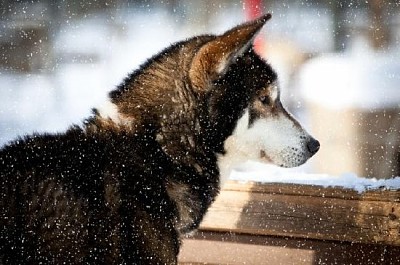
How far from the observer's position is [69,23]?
31.1ft

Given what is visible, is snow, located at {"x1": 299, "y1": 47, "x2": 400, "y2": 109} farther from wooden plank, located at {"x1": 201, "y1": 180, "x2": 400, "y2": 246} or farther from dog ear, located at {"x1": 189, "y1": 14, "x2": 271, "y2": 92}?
dog ear, located at {"x1": 189, "y1": 14, "x2": 271, "y2": 92}

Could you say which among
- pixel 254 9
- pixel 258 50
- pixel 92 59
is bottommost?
pixel 92 59

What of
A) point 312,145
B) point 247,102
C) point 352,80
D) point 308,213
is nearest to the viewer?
point 247,102

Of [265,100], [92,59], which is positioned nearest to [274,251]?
[265,100]

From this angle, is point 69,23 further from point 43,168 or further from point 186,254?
point 43,168

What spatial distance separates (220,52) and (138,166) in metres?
0.57

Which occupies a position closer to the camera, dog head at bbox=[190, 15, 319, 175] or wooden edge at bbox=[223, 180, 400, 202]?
dog head at bbox=[190, 15, 319, 175]

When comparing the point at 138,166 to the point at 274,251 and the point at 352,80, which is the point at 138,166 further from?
the point at 352,80

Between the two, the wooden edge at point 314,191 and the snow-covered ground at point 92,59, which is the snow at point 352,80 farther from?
the wooden edge at point 314,191

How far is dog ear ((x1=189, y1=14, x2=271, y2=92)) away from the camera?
2553mm

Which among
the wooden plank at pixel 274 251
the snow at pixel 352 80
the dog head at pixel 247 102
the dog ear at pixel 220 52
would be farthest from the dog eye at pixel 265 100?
the snow at pixel 352 80

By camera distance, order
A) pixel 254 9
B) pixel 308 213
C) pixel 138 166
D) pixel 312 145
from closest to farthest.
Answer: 1. pixel 138 166
2. pixel 312 145
3. pixel 308 213
4. pixel 254 9

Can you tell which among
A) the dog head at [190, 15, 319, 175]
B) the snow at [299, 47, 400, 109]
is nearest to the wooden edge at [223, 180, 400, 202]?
the dog head at [190, 15, 319, 175]

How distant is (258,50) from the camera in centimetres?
694
